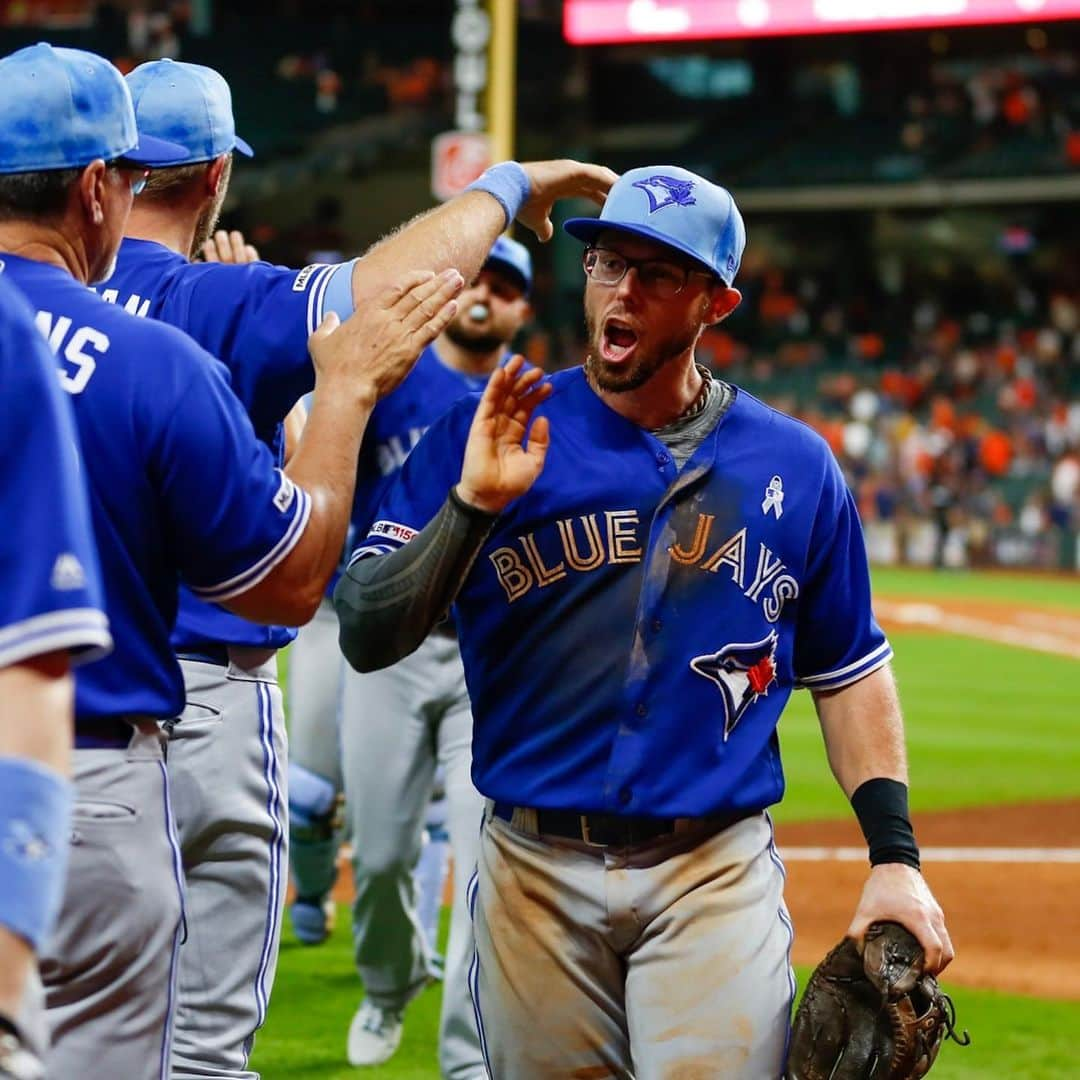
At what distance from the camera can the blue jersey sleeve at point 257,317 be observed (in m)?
3.40

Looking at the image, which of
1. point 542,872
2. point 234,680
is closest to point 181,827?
point 234,680

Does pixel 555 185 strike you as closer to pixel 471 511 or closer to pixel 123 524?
pixel 471 511

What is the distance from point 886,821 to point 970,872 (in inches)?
200

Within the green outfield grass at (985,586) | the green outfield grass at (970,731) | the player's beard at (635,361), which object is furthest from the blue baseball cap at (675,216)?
the green outfield grass at (985,586)

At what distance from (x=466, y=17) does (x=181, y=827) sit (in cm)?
1363

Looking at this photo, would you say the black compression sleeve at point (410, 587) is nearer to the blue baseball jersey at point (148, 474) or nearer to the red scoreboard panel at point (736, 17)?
the blue baseball jersey at point (148, 474)

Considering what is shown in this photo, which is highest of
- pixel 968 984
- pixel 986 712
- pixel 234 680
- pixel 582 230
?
pixel 582 230

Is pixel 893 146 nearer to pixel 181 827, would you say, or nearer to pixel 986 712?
pixel 986 712

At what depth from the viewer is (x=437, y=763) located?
5.50 meters

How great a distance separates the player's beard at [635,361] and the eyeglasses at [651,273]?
7 centimetres

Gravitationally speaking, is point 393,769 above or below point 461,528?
below

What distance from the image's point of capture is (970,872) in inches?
319

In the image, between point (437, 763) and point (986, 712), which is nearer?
point (437, 763)

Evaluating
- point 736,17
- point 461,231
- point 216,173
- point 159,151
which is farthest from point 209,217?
point 736,17
